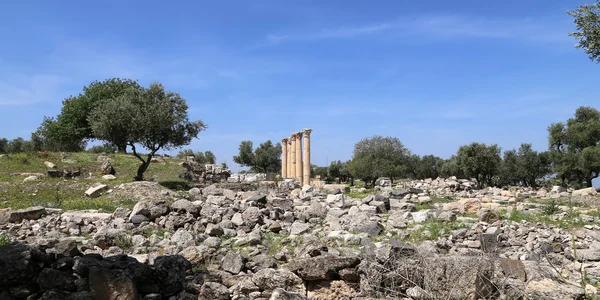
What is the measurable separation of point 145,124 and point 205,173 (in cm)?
918

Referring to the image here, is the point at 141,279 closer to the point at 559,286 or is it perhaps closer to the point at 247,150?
the point at 559,286

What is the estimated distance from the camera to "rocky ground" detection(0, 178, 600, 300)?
290 inches

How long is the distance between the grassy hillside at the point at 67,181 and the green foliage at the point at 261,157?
32.6 metres

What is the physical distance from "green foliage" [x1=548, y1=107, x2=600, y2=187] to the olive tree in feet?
114

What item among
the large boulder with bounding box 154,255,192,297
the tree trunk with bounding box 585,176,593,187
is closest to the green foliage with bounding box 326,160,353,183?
the tree trunk with bounding box 585,176,593,187

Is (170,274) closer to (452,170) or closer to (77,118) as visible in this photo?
(77,118)

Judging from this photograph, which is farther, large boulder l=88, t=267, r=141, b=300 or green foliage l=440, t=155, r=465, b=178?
green foliage l=440, t=155, r=465, b=178

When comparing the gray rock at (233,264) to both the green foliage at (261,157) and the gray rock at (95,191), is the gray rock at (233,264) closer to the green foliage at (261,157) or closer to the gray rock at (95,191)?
the gray rock at (95,191)

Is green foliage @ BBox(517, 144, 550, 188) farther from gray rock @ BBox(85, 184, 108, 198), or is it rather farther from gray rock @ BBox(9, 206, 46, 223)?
gray rock @ BBox(9, 206, 46, 223)

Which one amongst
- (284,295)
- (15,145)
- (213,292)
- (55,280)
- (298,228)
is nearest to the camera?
(284,295)

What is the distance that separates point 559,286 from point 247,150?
69.8m

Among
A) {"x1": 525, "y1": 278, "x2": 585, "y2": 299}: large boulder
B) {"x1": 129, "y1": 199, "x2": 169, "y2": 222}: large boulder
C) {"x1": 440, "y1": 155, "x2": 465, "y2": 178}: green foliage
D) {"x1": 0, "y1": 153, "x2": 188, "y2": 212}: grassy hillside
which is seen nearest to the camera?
{"x1": 525, "y1": 278, "x2": 585, "y2": 299}: large boulder

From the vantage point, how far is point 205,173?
36.8 metres

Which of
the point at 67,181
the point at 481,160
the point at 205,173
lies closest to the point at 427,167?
the point at 481,160
